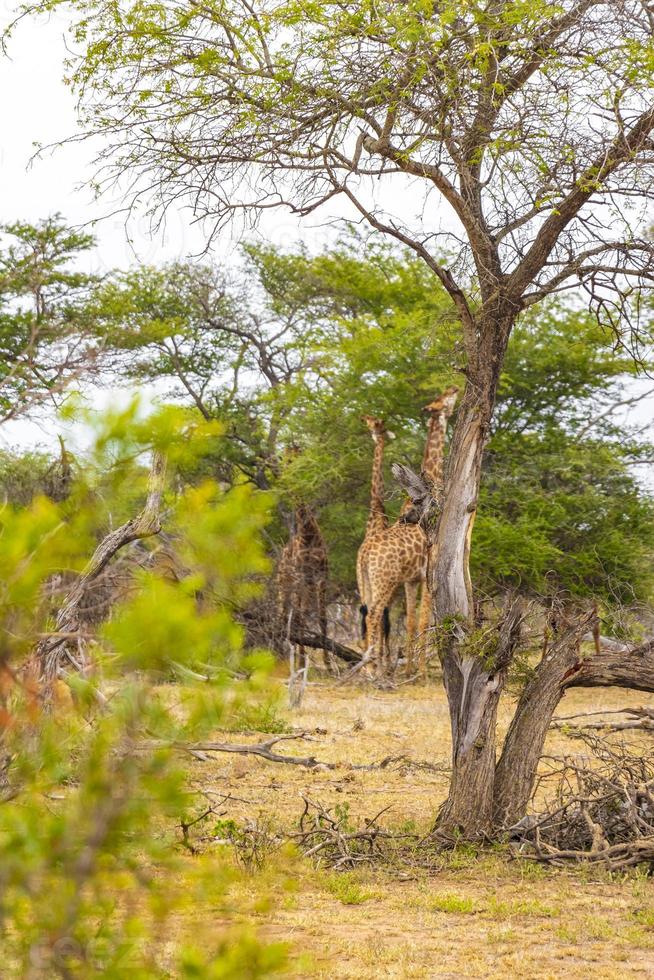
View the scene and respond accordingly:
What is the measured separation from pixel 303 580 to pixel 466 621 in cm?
987

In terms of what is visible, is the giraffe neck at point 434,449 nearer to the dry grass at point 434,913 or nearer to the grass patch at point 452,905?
the dry grass at point 434,913

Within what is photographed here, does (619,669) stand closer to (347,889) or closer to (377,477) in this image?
(347,889)

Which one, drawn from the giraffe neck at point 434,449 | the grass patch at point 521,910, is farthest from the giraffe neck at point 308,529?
the grass patch at point 521,910

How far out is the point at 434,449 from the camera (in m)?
13.0

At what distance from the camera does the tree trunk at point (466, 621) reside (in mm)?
6195

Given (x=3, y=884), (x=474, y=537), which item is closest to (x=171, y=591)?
(x=3, y=884)

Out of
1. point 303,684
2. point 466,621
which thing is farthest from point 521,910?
point 303,684

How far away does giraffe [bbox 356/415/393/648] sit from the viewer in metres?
14.4

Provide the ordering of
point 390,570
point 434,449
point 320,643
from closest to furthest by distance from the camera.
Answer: point 434,449
point 390,570
point 320,643

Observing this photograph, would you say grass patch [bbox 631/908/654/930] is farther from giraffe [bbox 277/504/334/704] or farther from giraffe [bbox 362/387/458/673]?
giraffe [bbox 277/504/334/704]

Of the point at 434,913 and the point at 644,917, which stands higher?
the point at 644,917

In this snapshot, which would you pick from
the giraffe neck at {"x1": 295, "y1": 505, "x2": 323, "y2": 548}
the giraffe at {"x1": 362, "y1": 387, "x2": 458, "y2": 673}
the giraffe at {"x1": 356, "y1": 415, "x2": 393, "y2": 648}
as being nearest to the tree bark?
the giraffe at {"x1": 356, "y1": 415, "x2": 393, "y2": 648}

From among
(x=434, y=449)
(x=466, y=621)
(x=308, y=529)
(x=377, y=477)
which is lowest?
(x=466, y=621)

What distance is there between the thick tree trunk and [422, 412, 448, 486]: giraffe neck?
634 cm
